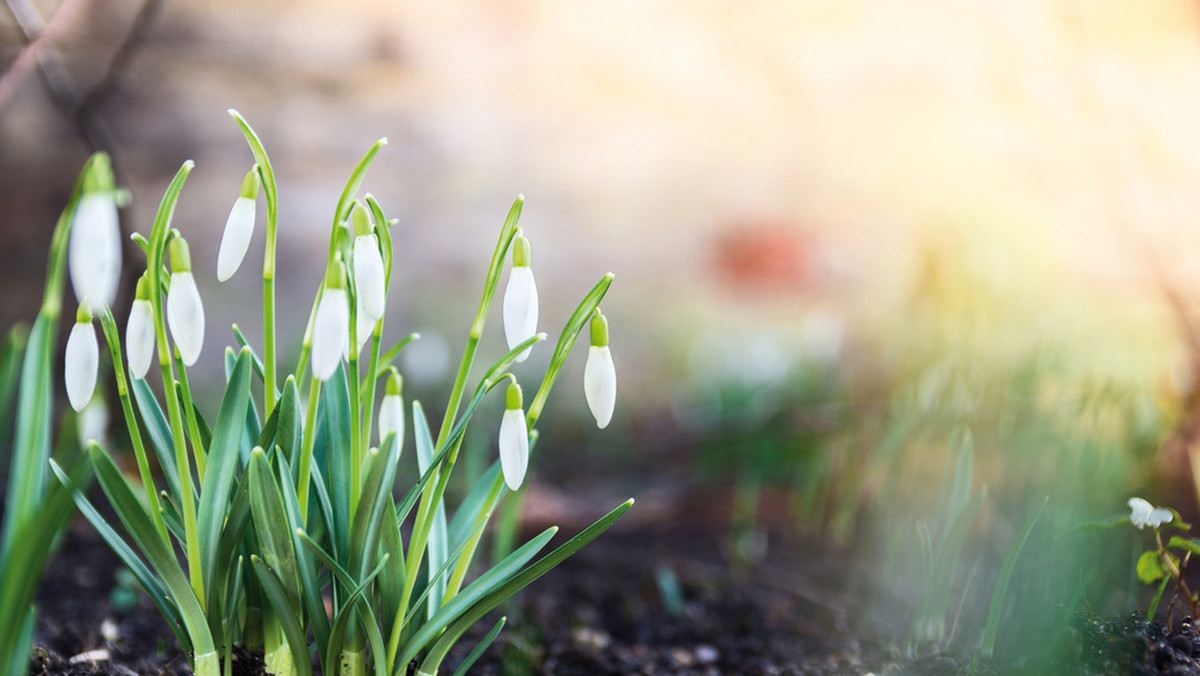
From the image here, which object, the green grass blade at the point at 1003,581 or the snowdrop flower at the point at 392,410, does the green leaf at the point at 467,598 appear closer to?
the snowdrop flower at the point at 392,410

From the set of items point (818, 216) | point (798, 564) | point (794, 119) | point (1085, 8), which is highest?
point (1085, 8)

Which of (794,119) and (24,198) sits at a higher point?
(794,119)

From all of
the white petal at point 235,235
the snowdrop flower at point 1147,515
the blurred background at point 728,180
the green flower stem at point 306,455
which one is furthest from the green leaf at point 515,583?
the blurred background at point 728,180

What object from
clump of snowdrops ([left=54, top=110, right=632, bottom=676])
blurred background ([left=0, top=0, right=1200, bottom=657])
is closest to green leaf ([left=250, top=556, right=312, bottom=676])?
clump of snowdrops ([left=54, top=110, right=632, bottom=676])

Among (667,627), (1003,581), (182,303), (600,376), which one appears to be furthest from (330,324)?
(667,627)

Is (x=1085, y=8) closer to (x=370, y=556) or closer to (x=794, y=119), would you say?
(x=794, y=119)

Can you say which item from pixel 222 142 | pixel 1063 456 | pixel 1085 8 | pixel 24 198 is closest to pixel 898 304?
pixel 1085 8

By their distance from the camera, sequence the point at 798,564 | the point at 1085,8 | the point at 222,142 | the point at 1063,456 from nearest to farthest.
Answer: the point at 1063,456
the point at 798,564
the point at 1085,8
the point at 222,142
